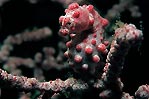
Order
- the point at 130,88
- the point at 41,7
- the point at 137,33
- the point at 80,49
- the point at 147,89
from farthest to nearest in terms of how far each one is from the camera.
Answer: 1. the point at 41,7
2. the point at 130,88
3. the point at 80,49
4. the point at 147,89
5. the point at 137,33

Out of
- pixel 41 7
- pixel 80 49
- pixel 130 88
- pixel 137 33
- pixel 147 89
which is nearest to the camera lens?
pixel 137 33

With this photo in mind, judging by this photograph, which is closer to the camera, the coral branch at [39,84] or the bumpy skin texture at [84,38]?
the bumpy skin texture at [84,38]

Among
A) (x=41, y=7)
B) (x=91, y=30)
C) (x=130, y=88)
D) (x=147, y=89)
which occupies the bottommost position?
(x=147, y=89)

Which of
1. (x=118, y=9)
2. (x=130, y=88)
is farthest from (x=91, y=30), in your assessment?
(x=130, y=88)

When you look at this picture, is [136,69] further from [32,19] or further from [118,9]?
[32,19]

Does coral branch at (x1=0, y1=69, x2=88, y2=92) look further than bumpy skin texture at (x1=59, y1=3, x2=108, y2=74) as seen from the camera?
Yes

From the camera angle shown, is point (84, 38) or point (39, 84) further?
point (39, 84)

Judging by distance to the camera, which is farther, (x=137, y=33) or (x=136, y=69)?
(x=136, y=69)

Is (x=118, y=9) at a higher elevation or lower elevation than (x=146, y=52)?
higher
